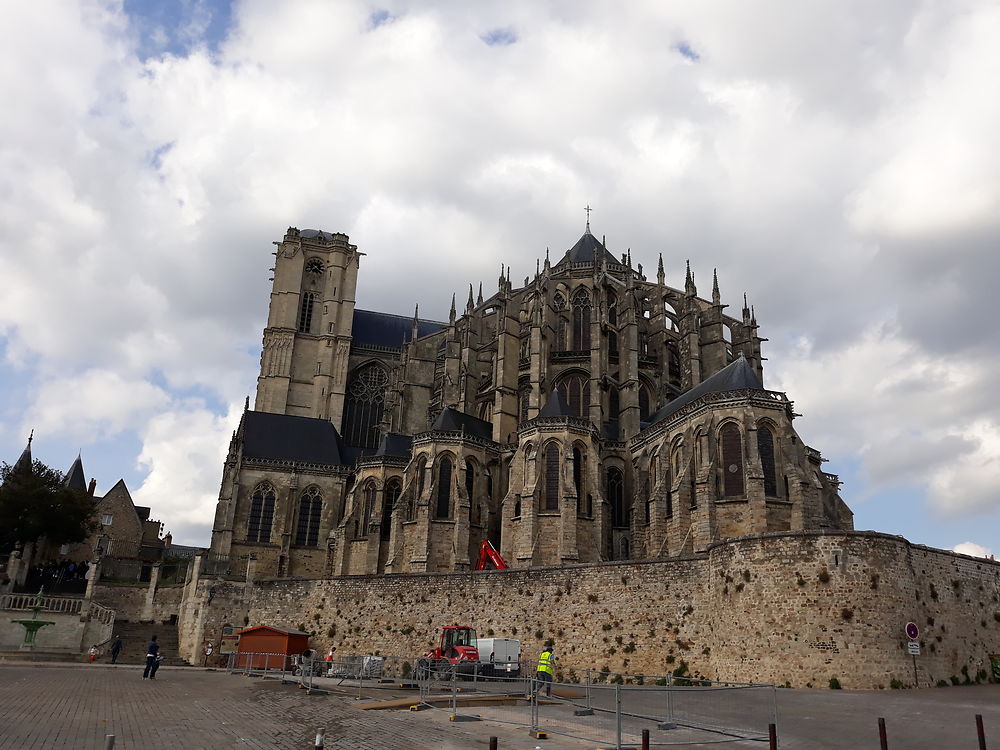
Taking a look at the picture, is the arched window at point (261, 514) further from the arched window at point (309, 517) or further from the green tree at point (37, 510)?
the green tree at point (37, 510)

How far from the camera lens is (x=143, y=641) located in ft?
111

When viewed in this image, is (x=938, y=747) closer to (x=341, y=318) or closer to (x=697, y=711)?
(x=697, y=711)

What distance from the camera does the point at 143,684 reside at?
20328 millimetres

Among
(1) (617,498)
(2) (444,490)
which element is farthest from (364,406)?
(1) (617,498)

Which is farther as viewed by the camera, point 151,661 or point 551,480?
point 551,480

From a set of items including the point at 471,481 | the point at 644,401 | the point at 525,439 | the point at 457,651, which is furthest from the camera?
the point at 644,401

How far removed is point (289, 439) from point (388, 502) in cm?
972

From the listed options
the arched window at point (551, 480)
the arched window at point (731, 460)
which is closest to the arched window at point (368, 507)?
the arched window at point (551, 480)

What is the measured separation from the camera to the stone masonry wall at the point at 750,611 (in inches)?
754

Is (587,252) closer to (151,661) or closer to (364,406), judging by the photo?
(364,406)

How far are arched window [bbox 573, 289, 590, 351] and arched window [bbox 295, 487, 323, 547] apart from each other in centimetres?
1769

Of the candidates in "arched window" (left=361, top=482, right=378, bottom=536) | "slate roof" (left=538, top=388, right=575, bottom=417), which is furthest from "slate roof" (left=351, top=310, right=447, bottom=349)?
"slate roof" (left=538, top=388, right=575, bottom=417)

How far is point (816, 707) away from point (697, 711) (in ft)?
12.8

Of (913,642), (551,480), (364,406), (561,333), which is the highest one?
(561,333)
